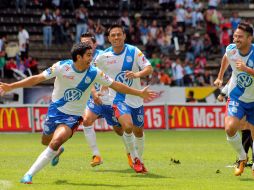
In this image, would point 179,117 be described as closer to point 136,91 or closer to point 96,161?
point 96,161

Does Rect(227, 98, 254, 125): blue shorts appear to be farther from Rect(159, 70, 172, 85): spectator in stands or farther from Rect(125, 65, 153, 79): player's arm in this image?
Rect(159, 70, 172, 85): spectator in stands

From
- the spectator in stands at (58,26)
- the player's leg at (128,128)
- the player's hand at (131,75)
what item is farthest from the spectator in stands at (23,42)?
the player's hand at (131,75)

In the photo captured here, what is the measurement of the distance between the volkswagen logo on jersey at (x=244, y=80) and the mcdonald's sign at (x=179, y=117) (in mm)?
16660

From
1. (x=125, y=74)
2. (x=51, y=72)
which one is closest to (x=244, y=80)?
(x=125, y=74)

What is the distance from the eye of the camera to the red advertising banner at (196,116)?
31.8 meters

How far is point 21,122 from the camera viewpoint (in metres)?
31.0

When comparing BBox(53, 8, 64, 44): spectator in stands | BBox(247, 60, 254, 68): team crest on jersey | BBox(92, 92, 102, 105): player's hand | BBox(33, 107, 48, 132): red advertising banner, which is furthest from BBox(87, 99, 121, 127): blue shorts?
BBox(53, 8, 64, 44): spectator in stands

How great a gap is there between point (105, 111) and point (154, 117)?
1437cm

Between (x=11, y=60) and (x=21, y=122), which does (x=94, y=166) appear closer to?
(x=21, y=122)

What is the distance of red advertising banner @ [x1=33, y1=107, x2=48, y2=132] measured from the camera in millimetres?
30953

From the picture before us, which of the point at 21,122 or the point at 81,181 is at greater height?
the point at 81,181

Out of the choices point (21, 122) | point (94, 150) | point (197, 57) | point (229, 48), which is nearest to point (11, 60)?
Result: point (21, 122)

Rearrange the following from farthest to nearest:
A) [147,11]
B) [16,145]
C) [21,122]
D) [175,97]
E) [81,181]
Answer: [147,11]
[175,97]
[21,122]
[16,145]
[81,181]

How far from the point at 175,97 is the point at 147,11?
10.8 meters
